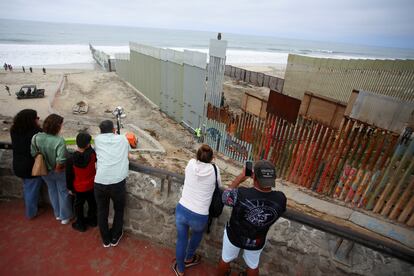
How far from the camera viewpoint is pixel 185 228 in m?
2.64

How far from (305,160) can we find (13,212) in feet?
19.0

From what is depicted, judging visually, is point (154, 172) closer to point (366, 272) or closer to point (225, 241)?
point (225, 241)

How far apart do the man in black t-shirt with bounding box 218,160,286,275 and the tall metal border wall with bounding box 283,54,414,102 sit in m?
11.5

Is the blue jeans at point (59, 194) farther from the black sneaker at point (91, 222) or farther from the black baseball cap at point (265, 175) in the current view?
the black baseball cap at point (265, 175)

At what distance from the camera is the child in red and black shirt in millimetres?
2865

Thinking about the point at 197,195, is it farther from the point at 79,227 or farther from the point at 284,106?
the point at 284,106

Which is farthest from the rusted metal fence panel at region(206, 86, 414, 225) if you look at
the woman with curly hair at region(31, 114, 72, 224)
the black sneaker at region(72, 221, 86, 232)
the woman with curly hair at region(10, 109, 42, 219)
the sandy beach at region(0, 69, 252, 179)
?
the woman with curly hair at region(10, 109, 42, 219)

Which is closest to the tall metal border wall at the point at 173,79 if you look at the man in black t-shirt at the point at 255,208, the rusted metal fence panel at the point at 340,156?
the rusted metal fence panel at the point at 340,156

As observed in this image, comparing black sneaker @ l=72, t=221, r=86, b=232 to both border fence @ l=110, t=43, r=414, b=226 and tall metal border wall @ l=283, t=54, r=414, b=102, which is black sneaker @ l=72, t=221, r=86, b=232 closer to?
border fence @ l=110, t=43, r=414, b=226

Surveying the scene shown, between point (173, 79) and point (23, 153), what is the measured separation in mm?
9809

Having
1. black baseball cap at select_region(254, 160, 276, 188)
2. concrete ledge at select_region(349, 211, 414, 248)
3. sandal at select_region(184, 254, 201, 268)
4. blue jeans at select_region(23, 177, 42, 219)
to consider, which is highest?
black baseball cap at select_region(254, 160, 276, 188)

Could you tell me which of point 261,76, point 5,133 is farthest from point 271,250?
point 261,76

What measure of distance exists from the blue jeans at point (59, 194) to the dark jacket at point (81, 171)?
0.26 metres

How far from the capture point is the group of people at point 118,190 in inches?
86.3
